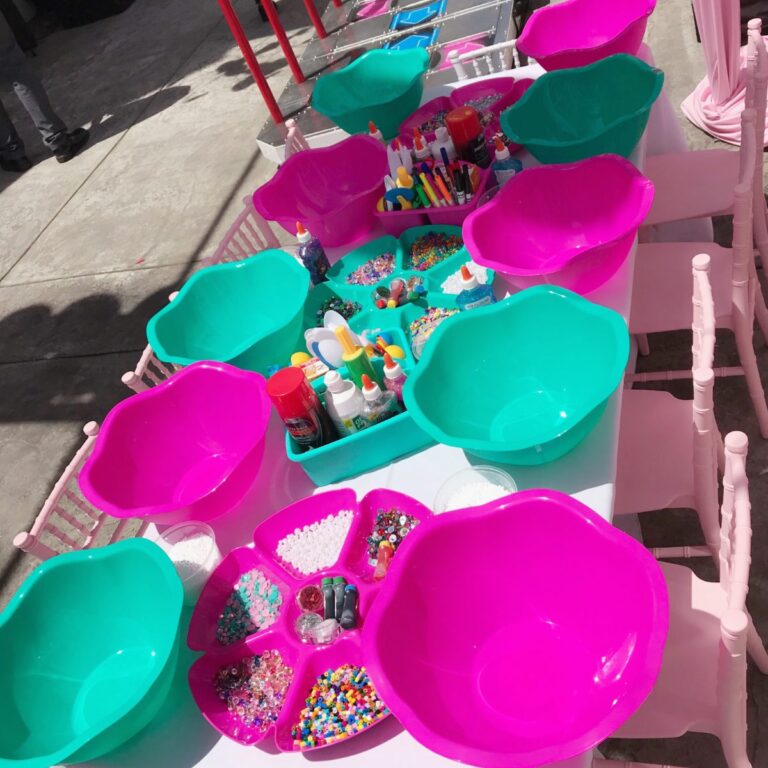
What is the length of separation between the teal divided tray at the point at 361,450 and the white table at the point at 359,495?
0.02 m

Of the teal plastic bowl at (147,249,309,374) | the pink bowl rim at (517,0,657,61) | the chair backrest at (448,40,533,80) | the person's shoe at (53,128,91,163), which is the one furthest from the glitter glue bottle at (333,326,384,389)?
the person's shoe at (53,128,91,163)

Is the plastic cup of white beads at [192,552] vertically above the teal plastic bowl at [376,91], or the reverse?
the teal plastic bowl at [376,91]

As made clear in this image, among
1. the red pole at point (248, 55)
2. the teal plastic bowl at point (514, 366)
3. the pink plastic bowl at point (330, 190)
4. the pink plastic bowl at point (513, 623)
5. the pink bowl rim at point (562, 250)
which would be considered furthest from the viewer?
the red pole at point (248, 55)

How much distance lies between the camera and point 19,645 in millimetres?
1274

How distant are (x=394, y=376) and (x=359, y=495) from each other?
10.4 inches

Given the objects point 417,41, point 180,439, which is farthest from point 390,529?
point 417,41

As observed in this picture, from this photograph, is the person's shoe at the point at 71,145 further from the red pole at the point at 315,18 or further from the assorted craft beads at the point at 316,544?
the assorted craft beads at the point at 316,544

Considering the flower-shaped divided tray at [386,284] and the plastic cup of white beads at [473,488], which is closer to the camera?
the plastic cup of white beads at [473,488]

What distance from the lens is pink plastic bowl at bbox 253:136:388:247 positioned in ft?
6.59

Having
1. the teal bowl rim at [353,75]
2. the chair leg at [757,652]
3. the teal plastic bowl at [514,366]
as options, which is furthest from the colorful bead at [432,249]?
the chair leg at [757,652]

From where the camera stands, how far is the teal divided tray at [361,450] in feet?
4.59

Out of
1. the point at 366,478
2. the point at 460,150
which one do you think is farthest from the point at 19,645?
the point at 460,150

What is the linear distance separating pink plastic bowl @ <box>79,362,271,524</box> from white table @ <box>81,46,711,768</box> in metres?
0.07

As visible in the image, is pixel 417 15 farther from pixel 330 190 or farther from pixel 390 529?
pixel 390 529
